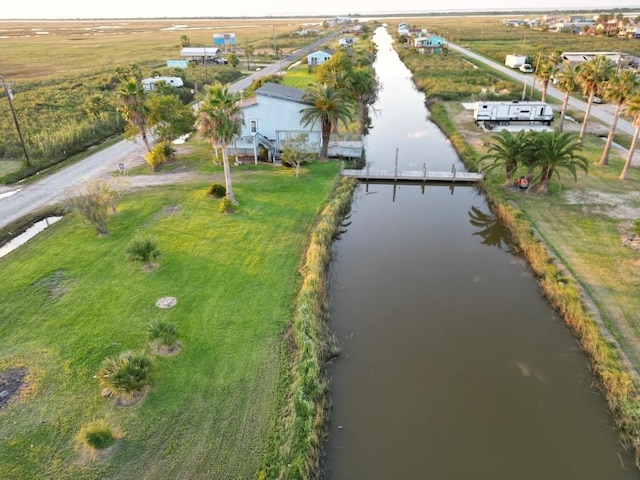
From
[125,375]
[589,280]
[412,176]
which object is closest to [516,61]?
[412,176]

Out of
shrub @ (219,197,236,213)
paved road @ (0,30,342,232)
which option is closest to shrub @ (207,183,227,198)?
shrub @ (219,197,236,213)

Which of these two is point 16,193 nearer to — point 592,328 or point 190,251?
point 190,251

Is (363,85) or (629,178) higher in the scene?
(363,85)

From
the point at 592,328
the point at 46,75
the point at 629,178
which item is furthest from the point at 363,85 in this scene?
the point at 46,75

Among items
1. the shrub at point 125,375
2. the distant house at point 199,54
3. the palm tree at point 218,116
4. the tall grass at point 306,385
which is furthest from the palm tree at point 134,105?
the distant house at point 199,54

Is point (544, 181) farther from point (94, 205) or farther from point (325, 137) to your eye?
point (94, 205)

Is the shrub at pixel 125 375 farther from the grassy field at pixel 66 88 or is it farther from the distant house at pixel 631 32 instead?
the distant house at pixel 631 32
